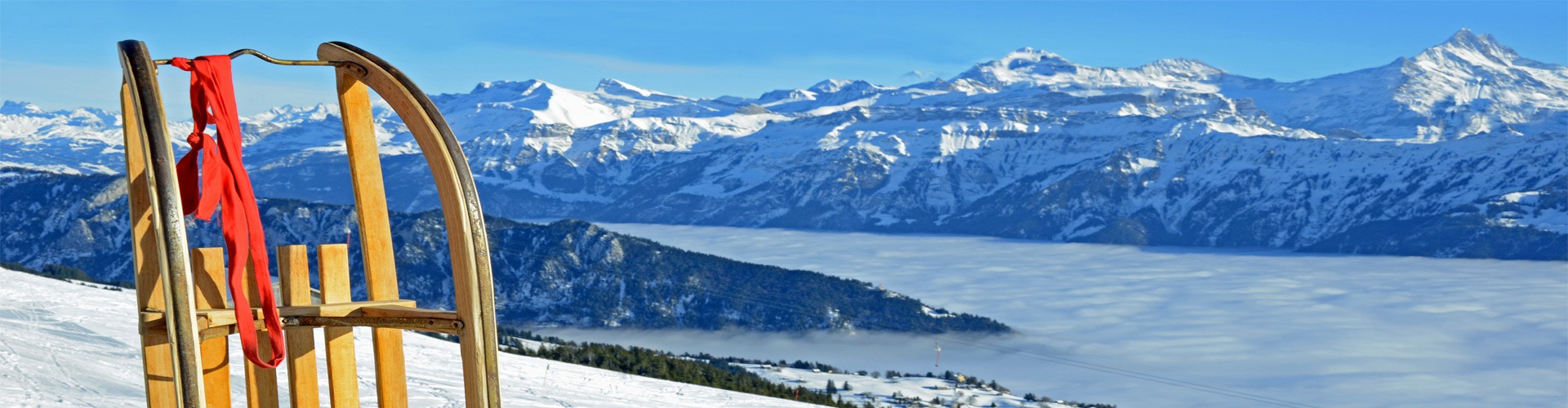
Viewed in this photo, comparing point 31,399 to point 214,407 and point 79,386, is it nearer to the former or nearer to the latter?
point 79,386

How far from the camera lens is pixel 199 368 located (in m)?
4.72

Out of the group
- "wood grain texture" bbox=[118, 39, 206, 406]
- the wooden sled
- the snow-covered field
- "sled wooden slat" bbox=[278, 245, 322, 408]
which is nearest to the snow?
the snow-covered field

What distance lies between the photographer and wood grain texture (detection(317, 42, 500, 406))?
4.88 m

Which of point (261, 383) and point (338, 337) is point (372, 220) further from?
point (261, 383)

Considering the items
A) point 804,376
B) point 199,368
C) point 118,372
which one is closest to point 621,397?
point 118,372

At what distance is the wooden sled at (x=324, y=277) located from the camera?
15.1ft

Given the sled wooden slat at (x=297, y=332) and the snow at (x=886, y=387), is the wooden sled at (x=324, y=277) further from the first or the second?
the snow at (x=886, y=387)

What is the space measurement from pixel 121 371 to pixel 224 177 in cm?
1254

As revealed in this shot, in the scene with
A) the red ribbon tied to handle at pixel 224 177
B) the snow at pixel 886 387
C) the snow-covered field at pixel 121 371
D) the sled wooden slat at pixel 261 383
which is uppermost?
the red ribbon tied to handle at pixel 224 177

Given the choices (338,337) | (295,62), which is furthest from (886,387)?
(295,62)

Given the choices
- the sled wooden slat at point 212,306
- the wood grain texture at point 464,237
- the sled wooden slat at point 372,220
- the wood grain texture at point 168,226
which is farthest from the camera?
the sled wooden slat at point 372,220

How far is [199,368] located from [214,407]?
83 cm

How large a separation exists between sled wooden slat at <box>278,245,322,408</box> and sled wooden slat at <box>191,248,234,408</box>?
0.36 m

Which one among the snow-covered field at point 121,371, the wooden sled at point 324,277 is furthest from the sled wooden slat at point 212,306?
the snow-covered field at point 121,371
